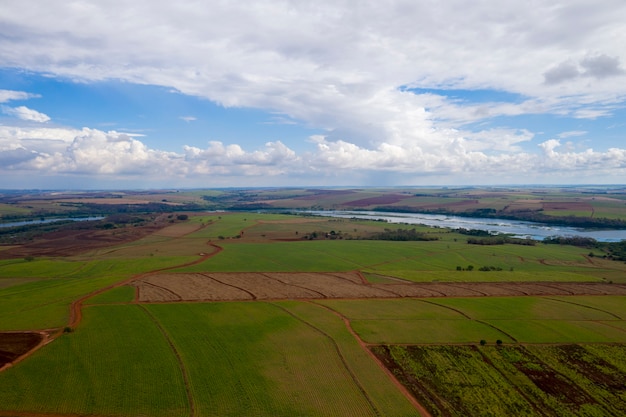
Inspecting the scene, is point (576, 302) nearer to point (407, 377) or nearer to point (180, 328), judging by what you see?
point (407, 377)

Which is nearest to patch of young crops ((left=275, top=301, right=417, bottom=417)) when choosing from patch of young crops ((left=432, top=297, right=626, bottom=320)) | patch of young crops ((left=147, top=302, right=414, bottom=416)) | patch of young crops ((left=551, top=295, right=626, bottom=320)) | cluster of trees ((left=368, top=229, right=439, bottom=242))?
patch of young crops ((left=147, top=302, right=414, bottom=416))

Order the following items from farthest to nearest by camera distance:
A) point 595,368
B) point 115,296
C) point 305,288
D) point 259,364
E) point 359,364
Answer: point 305,288 < point 115,296 < point 359,364 < point 595,368 < point 259,364

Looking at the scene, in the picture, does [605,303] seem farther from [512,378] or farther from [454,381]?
[454,381]

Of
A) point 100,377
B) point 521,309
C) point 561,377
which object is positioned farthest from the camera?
point 521,309

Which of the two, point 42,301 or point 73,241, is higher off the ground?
point 73,241

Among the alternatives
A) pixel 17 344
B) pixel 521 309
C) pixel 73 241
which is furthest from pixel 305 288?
pixel 73 241

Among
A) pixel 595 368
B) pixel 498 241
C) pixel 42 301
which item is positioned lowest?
pixel 595 368

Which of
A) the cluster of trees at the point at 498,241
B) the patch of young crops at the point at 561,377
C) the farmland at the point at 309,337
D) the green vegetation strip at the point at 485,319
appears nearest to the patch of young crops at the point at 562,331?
the green vegetation strip at the point at 485,319

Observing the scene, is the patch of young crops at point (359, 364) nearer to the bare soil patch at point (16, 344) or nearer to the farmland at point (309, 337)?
the farmland at point (309, 337)
